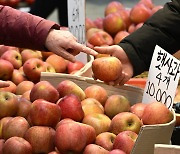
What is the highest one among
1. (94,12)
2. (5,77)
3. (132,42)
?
(132,42)

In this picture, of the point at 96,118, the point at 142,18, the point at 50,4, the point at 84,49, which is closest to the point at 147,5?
the point at 142,18

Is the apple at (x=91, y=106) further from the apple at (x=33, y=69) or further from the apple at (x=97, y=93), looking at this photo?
the apple at (x=33, y=69)

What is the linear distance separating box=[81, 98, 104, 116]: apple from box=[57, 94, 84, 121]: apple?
0.07m

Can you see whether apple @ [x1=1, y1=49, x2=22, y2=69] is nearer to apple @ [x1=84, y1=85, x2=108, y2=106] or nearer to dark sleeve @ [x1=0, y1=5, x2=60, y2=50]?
dark sleeve @ [x1=0, y1=5, x2=60, y2=50]

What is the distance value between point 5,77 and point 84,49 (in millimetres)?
504

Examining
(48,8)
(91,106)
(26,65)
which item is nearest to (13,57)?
(26,65)

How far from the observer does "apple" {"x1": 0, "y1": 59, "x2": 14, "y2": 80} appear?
6.77 feet

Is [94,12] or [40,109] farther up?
[40,109]

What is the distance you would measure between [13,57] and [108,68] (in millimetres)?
643

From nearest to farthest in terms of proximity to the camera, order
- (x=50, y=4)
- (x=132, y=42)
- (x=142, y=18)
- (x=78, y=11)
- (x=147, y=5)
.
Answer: (x=132, y=42), (x=78, y=11), (x=142, y=18), (x=147, y=5), (x=50, y=4)

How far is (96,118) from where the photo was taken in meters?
1.56

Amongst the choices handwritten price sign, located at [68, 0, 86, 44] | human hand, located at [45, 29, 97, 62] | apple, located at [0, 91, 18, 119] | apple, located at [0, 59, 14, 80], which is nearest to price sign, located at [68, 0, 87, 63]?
handwritten price sign, located at [68, 0, 86, 44]

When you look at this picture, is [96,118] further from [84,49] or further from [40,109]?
[84,49]

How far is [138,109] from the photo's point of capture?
1635 millimetres
